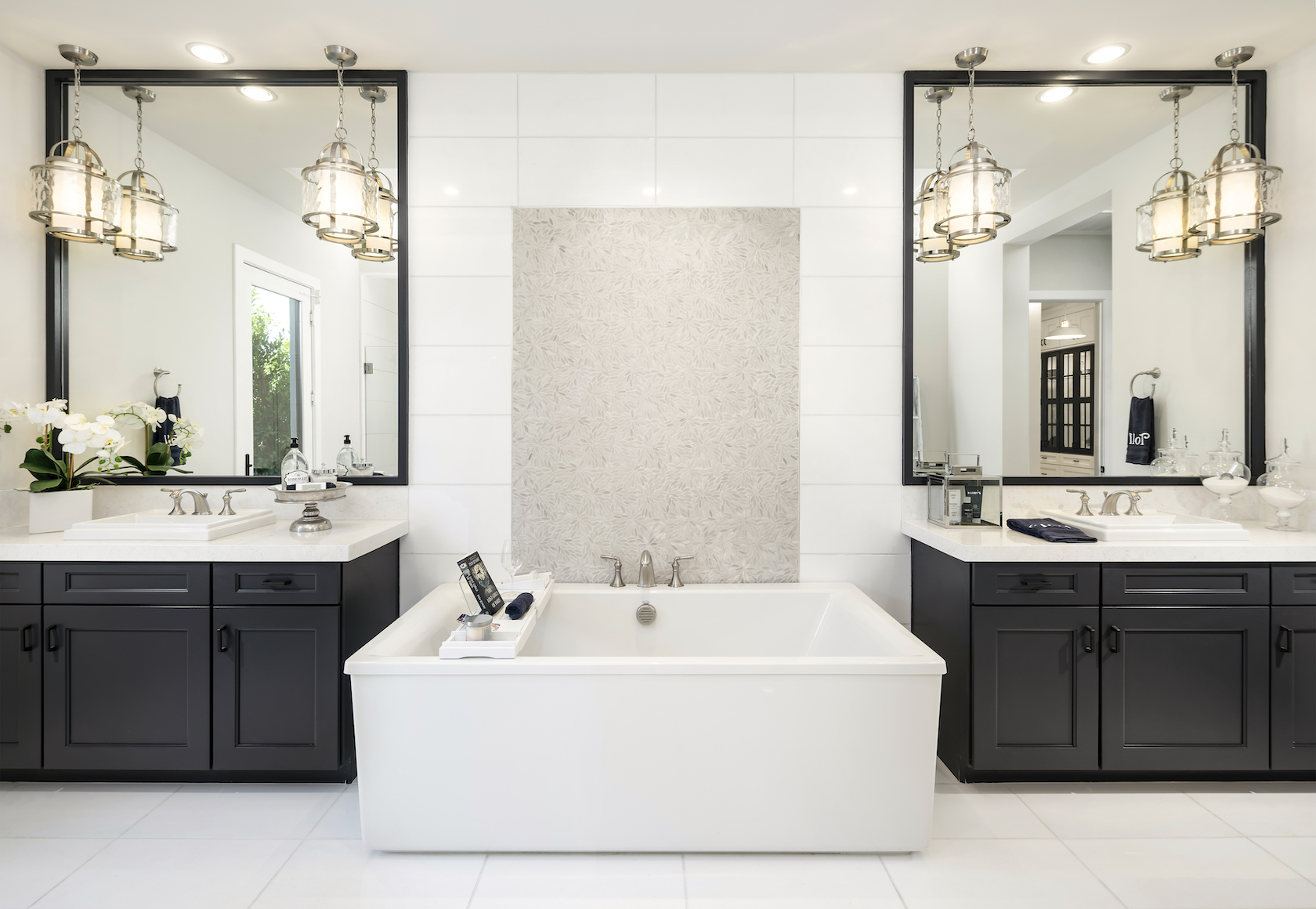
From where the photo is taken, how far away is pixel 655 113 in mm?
2703

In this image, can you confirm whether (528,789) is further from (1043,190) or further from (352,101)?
(1043,190)

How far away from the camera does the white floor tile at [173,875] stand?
67.6 inches

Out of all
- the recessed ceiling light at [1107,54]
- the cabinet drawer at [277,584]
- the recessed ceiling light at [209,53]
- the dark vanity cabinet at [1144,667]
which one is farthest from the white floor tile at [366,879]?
the recessed ceiling light at [1107,54]

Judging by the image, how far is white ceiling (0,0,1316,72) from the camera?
2270 millimetres

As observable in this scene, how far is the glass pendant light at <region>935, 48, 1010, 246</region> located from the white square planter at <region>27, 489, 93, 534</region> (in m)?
3.24

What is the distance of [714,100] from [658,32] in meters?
0.38

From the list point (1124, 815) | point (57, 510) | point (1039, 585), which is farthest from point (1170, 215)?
point (57, 510)

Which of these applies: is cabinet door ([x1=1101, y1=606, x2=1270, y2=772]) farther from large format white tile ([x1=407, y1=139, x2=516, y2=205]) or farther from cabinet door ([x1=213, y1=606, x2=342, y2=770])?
large format white tile ([x1=407, y1=139, x2=516, y2=205])

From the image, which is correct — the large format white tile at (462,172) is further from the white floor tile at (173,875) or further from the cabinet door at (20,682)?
the white floor tile at (173,875)

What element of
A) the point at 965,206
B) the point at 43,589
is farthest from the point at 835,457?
the point at 43,589

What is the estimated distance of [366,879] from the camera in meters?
1.81

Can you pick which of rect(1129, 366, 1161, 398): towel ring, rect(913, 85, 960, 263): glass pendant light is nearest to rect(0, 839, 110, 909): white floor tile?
rect(913, 85, 960, 263): glass pendant light

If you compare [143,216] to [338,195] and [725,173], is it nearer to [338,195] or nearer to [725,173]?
[338,195]

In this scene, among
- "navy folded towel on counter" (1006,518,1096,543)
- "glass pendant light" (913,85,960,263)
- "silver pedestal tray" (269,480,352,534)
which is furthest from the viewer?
"glass pendant light" (913,85,960,263)
